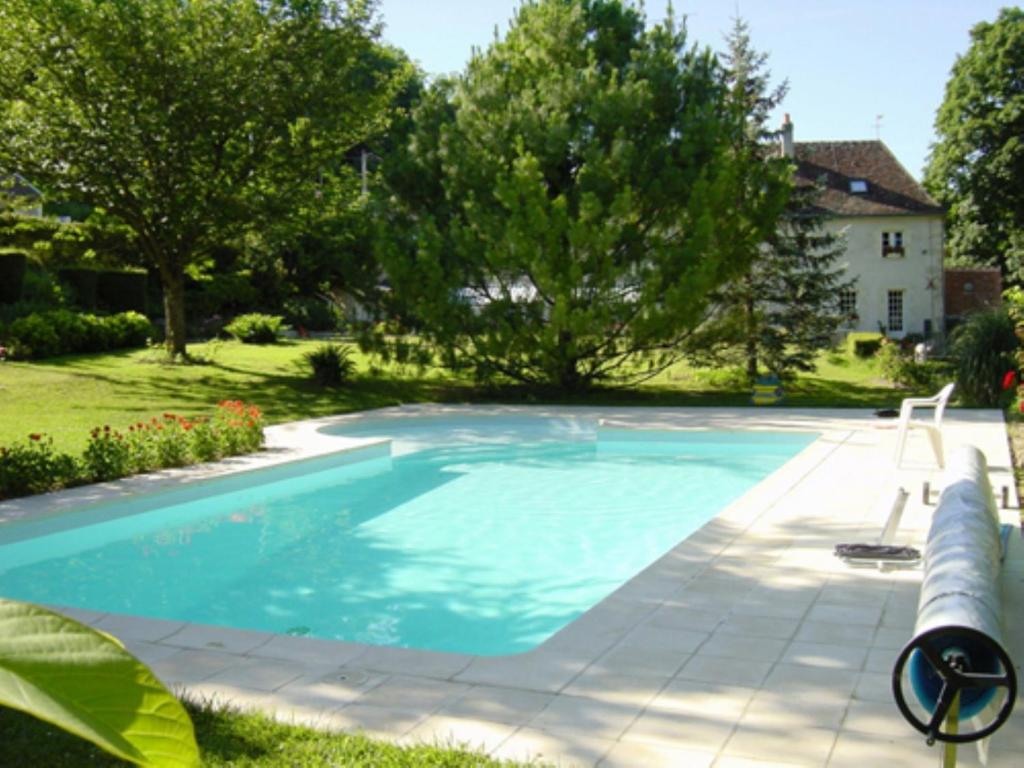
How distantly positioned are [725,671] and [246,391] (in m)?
16.3

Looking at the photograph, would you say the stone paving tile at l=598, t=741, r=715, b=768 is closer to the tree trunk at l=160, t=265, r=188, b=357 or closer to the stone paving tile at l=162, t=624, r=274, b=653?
the stone paving tile at l=162, t=624, r=274, b=653

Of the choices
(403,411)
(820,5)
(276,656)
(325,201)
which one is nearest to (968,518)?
(276,656)

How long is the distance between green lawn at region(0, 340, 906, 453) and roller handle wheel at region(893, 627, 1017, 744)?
1274 cm

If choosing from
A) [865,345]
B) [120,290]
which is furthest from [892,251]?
[120,290]

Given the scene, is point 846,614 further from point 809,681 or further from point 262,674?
point 262,674

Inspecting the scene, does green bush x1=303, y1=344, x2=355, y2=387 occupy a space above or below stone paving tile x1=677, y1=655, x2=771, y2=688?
above

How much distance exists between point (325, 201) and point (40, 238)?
29.3 feet

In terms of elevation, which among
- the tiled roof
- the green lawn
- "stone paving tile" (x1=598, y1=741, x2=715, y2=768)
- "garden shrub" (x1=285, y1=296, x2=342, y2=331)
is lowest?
"stone paving tile" (x1=598, y1=741, x2=715, y2=768)

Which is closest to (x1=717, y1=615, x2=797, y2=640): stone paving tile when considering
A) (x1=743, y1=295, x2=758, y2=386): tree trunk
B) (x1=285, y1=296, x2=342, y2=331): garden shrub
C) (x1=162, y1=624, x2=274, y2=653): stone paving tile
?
(x1=162, y1=624, x2=274, y2=653): stone paving tile

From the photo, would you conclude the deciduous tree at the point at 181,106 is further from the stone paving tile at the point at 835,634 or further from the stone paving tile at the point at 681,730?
the stone paving tile at the point at 681,730

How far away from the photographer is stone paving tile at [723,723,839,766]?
13.6 ft

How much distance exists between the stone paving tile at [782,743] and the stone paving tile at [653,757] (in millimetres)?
144

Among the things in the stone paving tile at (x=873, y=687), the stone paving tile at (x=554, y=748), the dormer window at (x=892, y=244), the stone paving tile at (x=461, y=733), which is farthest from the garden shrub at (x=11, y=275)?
the dormer window at (x=892, y=244)

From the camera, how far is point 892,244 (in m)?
39.0
